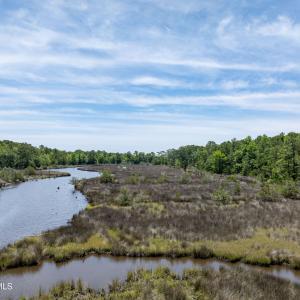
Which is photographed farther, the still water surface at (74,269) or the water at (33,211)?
the water at (33,211)

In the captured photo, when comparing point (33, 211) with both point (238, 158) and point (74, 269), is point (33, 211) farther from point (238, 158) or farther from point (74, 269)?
point (238, 158)

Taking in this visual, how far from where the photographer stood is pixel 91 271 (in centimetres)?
1852

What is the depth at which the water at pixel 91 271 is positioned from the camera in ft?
53.5

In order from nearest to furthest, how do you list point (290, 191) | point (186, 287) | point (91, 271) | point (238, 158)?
point (186, 287), point (91, 271), point (290, 191), point (238, 158)

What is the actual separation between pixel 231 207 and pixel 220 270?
788 inches

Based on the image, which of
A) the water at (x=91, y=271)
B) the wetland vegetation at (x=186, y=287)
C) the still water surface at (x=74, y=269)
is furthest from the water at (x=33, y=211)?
the wetland vegetation at (x=186, y=287)

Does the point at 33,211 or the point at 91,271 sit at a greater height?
the point at 33,211

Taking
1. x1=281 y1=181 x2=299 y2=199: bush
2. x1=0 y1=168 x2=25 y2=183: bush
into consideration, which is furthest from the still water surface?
x1=0 y1=168 x2=25 y2=183: bush

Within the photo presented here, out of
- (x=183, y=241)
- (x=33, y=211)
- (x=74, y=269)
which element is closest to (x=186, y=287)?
(x=74, y=269)

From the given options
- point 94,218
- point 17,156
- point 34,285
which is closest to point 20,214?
point 94,218

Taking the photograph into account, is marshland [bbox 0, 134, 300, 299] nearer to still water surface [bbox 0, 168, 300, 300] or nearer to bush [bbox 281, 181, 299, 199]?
bush [bbox 281, 181, 299, 199]

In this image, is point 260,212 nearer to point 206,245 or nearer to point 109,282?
point 206,245

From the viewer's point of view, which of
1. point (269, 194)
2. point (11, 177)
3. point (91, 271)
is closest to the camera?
point (91, 271)

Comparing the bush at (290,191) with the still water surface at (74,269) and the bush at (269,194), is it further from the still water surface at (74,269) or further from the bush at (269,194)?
the still water surface at (74,269)
